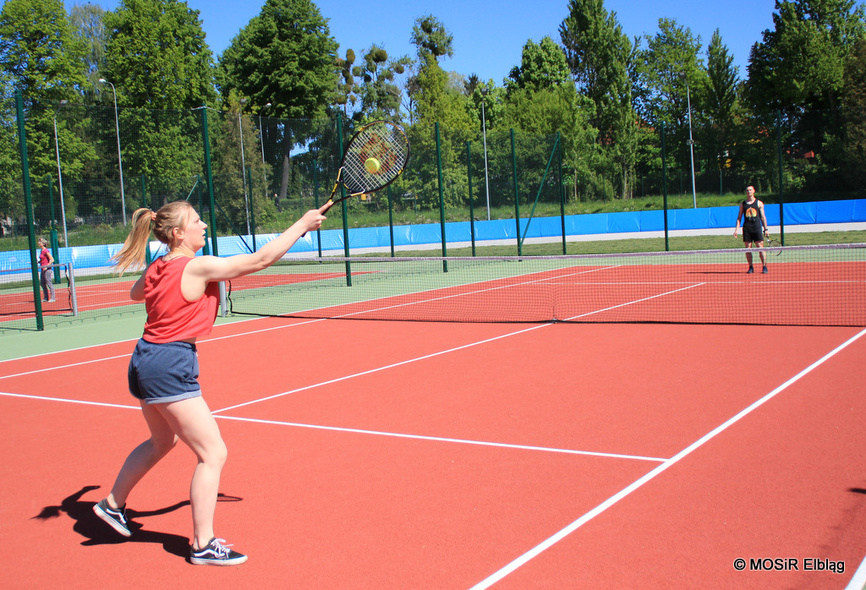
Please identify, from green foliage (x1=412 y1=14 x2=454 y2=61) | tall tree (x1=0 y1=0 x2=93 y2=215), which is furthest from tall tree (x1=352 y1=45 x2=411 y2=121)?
tall tree (x1=0 y1=0 x2=93 y2=215)

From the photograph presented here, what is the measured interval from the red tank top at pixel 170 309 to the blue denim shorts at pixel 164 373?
5 cm

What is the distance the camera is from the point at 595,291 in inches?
558

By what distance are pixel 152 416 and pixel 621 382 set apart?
4363 millimetres

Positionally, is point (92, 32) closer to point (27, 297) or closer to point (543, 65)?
point (543, 65)

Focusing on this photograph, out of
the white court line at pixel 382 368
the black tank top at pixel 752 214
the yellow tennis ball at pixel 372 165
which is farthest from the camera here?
the black tank top at pixel 752 214

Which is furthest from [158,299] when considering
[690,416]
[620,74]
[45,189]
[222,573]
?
[620,74]

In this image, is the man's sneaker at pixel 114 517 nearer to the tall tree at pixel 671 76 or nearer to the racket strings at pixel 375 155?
the racket strings at pixel 375 155

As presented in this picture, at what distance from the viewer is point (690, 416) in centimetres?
562

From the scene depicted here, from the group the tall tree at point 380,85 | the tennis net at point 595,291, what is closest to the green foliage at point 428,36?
the tall tree at point 380,85

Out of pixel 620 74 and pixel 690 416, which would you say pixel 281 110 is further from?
pixel 690 416

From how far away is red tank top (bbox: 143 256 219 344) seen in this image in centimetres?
354

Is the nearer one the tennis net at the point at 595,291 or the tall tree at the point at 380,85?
the tennis net at the point at 595,291

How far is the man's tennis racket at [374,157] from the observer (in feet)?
17.1

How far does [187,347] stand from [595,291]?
37.4 feet
